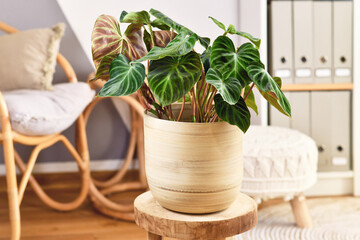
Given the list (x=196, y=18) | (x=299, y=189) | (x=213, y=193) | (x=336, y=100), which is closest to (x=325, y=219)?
(x=299, y=189)

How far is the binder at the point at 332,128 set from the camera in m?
2.02

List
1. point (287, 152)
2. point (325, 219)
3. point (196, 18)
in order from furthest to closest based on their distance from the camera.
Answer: point (196, 18), point (325, 219), point (287, 152)

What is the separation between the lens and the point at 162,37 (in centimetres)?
92

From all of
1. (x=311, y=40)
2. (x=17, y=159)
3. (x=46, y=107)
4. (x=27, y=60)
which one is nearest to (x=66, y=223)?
(x=17, y=159)

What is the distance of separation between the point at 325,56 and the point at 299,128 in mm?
305

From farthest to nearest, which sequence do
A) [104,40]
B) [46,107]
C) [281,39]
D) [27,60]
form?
[281,39] < [27,60] < [46,107] < [104,40]

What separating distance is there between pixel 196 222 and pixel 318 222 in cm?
108

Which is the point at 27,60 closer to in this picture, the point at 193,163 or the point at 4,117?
the point at 4,117

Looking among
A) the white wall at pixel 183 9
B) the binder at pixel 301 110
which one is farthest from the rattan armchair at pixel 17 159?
the binder at pixel 301 110

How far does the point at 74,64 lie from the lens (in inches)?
85.4

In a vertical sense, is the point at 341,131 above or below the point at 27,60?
below

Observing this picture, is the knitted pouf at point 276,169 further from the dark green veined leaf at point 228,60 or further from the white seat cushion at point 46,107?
the dark green veined leaf at point 228,60

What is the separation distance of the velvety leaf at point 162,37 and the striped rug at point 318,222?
3.13ft

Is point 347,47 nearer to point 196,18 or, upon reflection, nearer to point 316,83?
point 316,83
